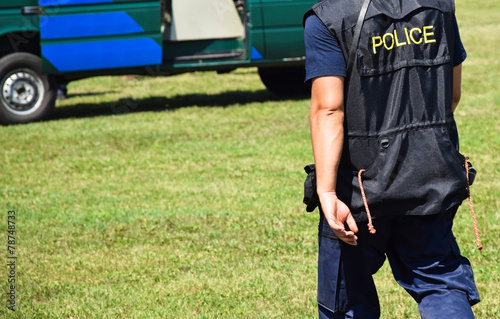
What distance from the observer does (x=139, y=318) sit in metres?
4.43

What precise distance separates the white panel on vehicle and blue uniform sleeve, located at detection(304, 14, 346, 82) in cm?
868

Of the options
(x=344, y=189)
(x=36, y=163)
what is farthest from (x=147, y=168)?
(x=344, y=189)

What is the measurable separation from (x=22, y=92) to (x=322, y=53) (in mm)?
8643

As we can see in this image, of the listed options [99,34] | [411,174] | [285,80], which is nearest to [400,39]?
[411,174]

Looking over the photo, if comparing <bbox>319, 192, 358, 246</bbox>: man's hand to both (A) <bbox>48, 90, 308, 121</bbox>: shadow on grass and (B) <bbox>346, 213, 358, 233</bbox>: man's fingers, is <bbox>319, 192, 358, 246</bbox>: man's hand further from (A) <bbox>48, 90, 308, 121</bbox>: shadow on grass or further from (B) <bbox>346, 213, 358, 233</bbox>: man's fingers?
(A) <bbox>48, 90, 308, 121</bbox>: shadow on grass

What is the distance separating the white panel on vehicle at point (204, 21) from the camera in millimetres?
11266

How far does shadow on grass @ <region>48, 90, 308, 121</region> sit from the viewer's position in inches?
462

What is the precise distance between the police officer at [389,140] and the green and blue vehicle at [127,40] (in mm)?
8237

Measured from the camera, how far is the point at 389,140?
9.02 feet

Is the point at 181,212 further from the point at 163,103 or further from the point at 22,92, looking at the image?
the point at 163,103

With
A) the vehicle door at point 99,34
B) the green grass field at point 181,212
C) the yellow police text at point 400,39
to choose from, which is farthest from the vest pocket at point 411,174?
the vehicle door at point 99,34

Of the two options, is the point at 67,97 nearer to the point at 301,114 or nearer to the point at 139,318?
the point at 301,114

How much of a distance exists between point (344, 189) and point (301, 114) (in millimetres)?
7754

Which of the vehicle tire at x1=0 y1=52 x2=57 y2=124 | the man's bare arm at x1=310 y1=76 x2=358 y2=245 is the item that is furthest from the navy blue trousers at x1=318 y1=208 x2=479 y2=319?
the vehicle tire at x1=0 y1=52 x2=57 y2=124
